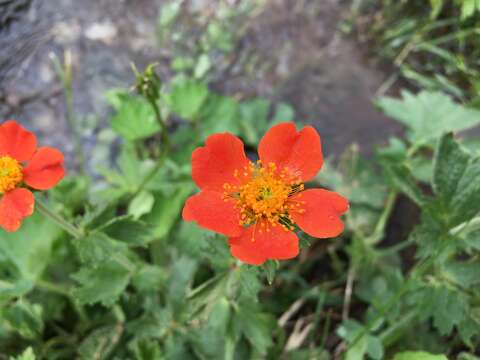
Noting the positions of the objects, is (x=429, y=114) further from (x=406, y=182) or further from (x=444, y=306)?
(x=444, y=306)

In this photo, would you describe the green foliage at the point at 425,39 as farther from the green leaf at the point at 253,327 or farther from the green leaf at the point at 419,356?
the green leaf at the point at 253,327

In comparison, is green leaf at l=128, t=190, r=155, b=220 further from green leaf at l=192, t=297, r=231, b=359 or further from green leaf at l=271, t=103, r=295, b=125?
green leaf at l=271, t=103, r=295, b=125

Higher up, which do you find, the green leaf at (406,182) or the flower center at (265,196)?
the flower center at (265,196)

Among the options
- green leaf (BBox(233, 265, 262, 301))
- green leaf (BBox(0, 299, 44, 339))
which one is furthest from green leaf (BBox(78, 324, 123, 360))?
green leaf (BBox(233, 265, 262, 301))

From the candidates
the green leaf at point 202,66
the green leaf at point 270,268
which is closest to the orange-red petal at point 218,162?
the green leaf at point 270,268

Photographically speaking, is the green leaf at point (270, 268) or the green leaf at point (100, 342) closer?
the green leaf at point (270, 268)

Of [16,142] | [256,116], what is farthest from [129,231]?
[256,116]
